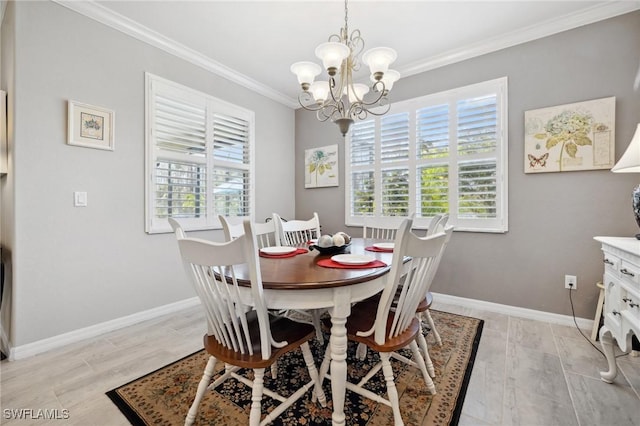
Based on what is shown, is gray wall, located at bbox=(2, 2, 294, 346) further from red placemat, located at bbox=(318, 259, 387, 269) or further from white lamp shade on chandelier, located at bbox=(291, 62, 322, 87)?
red placemat, located at bbox=(318, 259, 387, 269)

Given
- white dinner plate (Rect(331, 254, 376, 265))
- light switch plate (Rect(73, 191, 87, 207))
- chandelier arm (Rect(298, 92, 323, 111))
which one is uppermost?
chandelier arm (Rect(298, 92, 323, 111))

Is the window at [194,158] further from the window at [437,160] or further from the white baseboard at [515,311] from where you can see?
the white baseboard at [515,311]

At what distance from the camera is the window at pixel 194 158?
2641 mm

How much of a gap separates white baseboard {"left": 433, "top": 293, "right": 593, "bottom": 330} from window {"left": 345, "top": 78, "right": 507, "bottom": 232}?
2.41 ft

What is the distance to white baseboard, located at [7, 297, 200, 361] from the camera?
1934 mm

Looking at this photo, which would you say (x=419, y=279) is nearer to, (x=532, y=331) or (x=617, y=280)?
(x=617, y=280)

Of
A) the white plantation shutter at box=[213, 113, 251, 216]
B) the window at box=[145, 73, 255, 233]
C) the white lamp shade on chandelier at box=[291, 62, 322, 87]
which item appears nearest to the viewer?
the white lamp shade on chandelier at box=[291, 62, 322, 87]

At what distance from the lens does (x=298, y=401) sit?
1.45 meters

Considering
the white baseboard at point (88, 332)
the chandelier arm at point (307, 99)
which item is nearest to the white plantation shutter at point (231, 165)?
the chandelier arm at point (307, 99)

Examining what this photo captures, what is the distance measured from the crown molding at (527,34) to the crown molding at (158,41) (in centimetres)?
184

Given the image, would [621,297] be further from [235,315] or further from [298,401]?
[235,315]

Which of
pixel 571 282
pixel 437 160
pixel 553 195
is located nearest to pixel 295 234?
pixel 437 160

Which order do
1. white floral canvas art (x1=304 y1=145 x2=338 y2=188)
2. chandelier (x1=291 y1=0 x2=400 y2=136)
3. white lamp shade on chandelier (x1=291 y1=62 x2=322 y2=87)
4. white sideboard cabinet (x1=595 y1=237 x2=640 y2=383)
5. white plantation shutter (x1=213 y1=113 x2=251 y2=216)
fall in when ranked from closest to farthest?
white sideboard cabinet (x1=595 y1=237 x2=640 y2=383), chandelier (x1=291 y1=0 x2=400 y2=136), white lamp shade on chandelier (x1=291 y1=62 x2=322 y2=87), white plantation shutter (x1=213 y1=113 x2=251 y2=216), white floral canvas art (x1=304 y1=145 x2=338 y2=188)

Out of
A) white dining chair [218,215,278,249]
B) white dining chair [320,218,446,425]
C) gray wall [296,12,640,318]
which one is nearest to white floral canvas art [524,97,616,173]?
gray wall [296,12,640,318]
